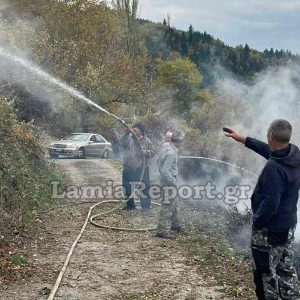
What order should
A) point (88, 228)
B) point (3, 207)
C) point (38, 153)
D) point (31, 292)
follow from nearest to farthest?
1. point (31, 292)
2. point (3, 207)
3. point (88, 228)
4. point (38, 153)

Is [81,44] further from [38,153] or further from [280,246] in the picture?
[280,246]

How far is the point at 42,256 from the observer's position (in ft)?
24.3

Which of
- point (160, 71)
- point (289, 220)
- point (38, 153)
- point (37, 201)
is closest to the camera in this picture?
point (289, 220)

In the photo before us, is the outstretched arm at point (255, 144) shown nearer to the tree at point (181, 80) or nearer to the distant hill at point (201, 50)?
the tree at point (181, 80)

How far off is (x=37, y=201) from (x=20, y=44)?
47.1 feet

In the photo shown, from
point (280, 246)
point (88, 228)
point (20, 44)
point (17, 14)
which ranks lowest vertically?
point (88, 228)

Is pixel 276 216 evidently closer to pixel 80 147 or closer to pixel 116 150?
pixel 80 147

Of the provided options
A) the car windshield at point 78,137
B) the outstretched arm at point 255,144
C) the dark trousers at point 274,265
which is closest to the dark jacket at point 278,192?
the dark trousers at point 274,265

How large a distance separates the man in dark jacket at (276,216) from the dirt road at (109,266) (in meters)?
1.39

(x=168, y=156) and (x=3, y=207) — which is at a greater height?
(x=168, y=156)

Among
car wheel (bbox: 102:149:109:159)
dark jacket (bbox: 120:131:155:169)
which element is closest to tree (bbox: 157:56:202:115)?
car wheel (bbox: 102:149:109:159)

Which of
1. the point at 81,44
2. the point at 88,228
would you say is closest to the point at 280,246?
the point at 88,228

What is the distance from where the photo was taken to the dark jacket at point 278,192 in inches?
176

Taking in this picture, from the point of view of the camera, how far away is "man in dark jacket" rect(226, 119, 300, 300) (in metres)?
4.50
